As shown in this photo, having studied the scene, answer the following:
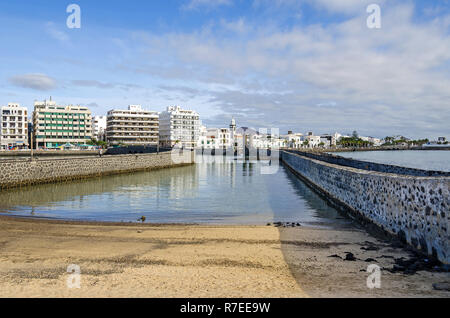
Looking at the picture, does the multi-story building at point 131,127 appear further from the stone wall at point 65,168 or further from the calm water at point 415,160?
the stone wall at point 65,168

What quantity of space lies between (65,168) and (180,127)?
414 ft

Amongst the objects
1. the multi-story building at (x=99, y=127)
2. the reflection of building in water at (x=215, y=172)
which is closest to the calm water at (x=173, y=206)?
the reflection of building in water at (x=215, y=172)

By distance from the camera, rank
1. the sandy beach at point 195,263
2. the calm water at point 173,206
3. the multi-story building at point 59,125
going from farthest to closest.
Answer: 1. the multi-story building at point 59,125
2. the calm water at point 173,206
3. the sandy beach at point 195,263

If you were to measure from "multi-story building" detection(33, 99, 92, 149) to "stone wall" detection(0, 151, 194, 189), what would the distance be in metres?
77.0

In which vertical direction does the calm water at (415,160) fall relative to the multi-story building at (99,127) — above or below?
below

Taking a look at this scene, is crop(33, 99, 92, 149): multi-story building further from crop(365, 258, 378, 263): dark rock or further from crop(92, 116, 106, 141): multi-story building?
crop(365, 258, 378, 263): dark rock

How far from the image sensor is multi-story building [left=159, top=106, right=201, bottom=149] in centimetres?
15425

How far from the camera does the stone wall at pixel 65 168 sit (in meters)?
24.8

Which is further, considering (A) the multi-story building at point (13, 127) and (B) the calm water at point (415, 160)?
(A) the multi-story building at point (13, 127)

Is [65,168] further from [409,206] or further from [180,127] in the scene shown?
[180,127]

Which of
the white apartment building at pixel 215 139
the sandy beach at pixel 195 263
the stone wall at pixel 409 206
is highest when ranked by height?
the white apartment building at pixel 215 139

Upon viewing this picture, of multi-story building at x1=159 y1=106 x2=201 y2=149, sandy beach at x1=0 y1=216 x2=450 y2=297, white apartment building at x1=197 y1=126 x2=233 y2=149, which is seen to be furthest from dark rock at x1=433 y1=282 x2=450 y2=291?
white apartment building at x1=197 y1=126 x2=233 y2=149

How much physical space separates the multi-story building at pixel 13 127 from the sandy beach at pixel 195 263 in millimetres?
111419
